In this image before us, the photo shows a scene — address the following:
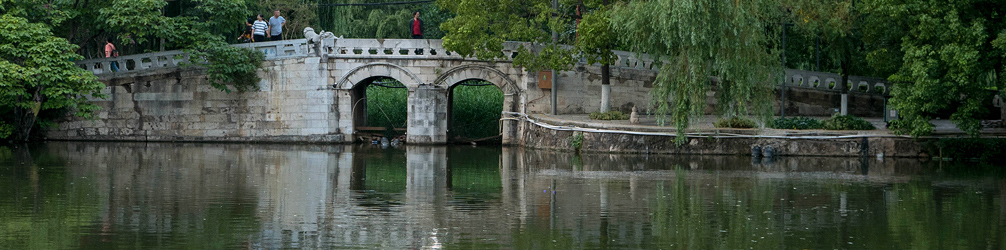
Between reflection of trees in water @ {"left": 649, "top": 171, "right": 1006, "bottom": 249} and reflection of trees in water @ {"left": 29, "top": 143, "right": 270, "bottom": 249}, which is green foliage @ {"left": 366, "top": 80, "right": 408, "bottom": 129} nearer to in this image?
reflection of trees in water @ {"left": 29, "top": 143, "right": 270, "bottom": 249}

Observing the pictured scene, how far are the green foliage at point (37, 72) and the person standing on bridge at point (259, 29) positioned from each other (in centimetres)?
461

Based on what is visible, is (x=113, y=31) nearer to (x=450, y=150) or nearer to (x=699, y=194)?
(x=450, y=150)

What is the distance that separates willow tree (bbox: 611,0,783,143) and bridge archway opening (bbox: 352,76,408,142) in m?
10.2

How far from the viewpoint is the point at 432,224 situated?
15.1 metres

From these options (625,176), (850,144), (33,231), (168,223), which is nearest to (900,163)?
(850,144)

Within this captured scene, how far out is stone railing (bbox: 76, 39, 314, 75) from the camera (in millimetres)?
33156

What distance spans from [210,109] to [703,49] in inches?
621

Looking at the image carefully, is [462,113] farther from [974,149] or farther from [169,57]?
[974,149]

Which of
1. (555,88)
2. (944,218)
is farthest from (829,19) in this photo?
(944,218)

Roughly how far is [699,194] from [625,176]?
338cm

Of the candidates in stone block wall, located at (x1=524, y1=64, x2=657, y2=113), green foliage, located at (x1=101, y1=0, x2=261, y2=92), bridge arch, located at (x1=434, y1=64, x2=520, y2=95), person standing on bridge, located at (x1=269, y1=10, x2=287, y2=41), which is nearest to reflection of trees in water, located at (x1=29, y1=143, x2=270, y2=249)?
green foliage, located at (x1=101, y1=0, x2=261, y2=92)

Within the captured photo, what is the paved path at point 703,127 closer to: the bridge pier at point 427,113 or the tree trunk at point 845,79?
the tree trunk at point 845,79

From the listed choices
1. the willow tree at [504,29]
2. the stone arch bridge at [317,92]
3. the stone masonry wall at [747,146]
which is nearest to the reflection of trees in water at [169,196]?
the stone arch bridge at [317,92]

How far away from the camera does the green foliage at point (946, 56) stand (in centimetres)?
2484
